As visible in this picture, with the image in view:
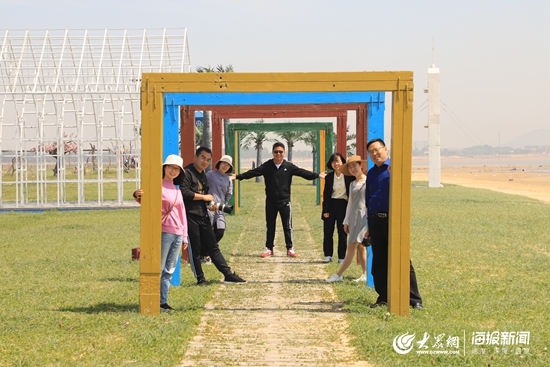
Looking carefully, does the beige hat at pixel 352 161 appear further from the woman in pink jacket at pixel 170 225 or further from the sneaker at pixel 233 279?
the woman in pink jacket at pixel 170 225

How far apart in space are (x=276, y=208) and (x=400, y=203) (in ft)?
16.6

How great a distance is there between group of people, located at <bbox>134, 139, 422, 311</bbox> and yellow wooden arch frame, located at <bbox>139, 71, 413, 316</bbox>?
0.90ft

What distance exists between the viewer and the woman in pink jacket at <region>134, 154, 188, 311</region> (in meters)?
7.50

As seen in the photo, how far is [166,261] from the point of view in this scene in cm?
759

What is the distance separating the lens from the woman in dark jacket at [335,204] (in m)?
10.9

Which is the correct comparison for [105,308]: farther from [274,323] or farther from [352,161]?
[352,161]

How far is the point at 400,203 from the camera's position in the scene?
714 centimetres

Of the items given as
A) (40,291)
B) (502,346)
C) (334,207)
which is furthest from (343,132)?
(502,346)

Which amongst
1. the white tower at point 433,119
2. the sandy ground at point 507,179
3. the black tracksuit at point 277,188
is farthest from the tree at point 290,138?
the black tracksuit at point 277,188

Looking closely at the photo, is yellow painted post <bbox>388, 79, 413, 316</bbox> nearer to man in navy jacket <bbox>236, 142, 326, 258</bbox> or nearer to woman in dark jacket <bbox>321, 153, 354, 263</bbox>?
woman in dark jacket <bbox>321, 153, 354, 263</bbox>

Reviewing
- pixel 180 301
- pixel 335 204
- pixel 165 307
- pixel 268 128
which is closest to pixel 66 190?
pixel 268 128

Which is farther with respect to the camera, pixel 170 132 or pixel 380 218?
pixel 170 132

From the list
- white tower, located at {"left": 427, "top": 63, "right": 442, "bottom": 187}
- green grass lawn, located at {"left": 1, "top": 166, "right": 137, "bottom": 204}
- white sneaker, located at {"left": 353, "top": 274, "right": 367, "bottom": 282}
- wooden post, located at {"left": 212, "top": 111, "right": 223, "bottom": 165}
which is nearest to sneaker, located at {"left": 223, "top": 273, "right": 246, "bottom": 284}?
white sneaker, located at {"left": 353, "top": 274, "right": 367, "bottom": 282}
